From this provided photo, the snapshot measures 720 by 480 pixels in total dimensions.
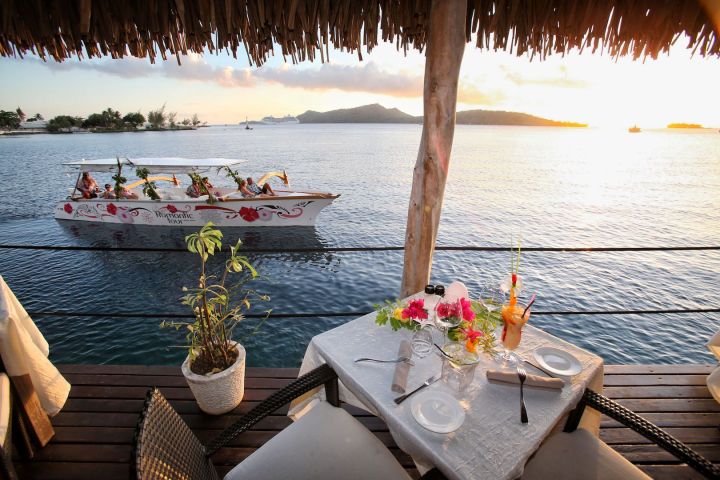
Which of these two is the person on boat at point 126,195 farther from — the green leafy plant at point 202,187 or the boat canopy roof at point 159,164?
the green leafy plant at point 202,187

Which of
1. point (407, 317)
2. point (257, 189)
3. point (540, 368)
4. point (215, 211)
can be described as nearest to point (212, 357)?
point (407, 317)

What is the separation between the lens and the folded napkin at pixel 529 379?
1584 millimetres

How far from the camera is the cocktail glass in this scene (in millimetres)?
1786

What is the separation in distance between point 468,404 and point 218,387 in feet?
5.98

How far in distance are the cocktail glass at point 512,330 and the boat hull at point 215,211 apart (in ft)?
35.0

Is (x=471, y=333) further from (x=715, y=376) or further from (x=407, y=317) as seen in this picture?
(x=715, y=376)

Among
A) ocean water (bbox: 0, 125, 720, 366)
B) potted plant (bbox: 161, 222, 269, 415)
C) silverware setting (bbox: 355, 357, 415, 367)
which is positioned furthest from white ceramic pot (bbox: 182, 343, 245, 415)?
silverware setting (bbox: 355, 357, 415, 367)

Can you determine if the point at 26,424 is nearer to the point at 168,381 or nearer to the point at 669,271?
the point at 168,381

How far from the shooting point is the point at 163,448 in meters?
1.14

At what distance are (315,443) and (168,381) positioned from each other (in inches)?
75.1

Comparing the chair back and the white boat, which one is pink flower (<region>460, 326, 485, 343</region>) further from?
the white boat

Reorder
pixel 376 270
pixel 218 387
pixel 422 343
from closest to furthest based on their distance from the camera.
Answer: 1. pixel 422 343
2. pixel 218 387
3. pixel 376 270

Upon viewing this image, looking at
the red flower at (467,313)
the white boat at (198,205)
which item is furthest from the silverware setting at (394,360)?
the white boat at (198,205)

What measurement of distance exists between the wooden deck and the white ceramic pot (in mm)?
89
